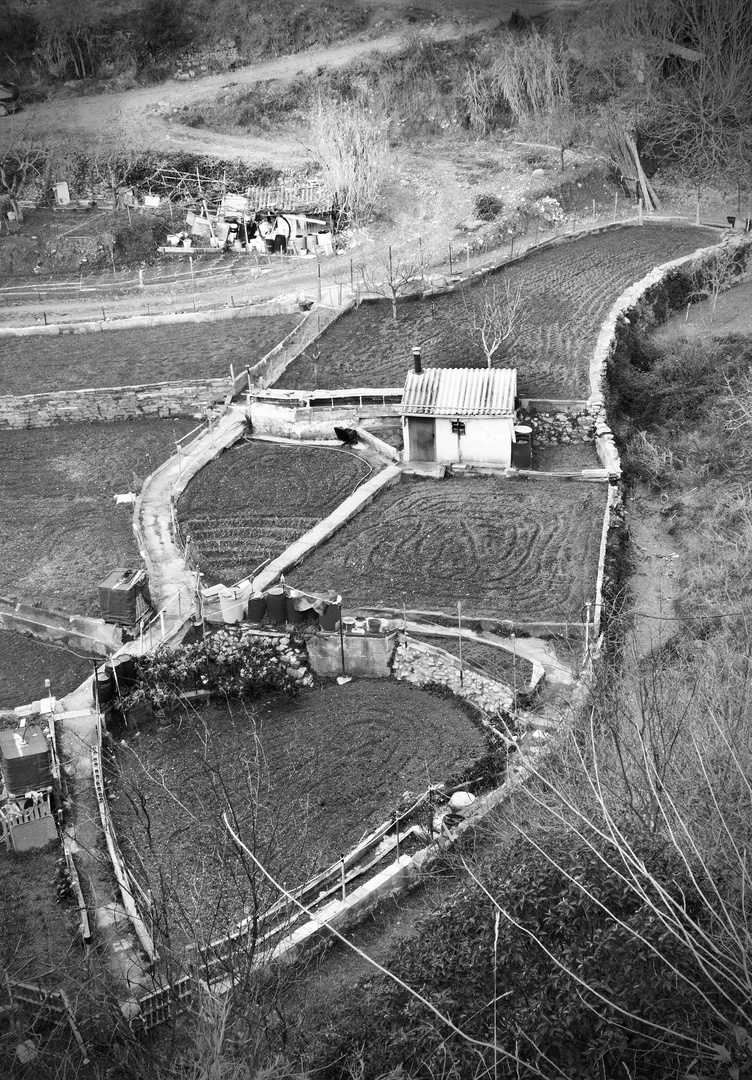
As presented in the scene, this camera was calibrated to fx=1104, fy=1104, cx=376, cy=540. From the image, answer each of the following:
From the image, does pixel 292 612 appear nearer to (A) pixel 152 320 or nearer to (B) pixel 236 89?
(A) pixel 152 320

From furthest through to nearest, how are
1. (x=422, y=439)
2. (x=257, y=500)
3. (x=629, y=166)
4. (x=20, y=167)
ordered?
(x=20, y=167), (x=629, y=166), (x=422, y=439), (x=257, y=500)

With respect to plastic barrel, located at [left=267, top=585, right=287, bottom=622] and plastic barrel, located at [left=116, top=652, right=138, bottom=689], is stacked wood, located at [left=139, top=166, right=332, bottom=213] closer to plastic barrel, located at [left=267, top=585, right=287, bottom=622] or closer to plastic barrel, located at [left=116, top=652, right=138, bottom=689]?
plastic barrel, located at [left=267, top=585, right=287, bottom=622]

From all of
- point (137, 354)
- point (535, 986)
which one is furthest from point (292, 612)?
point (137, 354)

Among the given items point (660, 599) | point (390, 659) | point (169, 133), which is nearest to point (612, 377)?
point (660, 599)

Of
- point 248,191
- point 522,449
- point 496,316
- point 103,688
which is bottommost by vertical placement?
point 103,688

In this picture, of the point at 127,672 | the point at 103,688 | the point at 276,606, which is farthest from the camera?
the point at 276,606

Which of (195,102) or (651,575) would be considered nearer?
(651,575)
